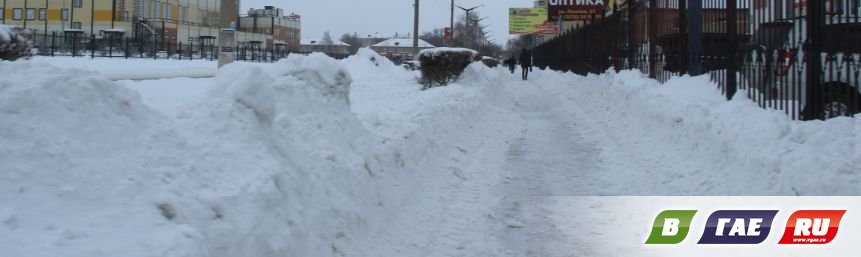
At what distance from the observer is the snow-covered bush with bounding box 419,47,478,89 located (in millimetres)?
21094

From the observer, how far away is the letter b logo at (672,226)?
195 inches

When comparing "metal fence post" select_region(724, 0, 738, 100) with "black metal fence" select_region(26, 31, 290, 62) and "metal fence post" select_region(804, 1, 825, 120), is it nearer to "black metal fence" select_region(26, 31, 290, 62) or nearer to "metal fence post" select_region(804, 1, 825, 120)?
"metal fence post" select_region(804, 1, 825, 120)

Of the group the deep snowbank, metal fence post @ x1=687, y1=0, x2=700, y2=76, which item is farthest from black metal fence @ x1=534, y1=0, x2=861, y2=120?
the deep snowbank

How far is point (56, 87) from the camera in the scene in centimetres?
421

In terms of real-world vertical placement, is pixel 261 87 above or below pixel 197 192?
above

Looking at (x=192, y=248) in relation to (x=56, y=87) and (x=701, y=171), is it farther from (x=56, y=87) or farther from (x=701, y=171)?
(x=701, y=171)

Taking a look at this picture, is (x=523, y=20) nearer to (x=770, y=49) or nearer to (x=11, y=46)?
(x=770, y=49)

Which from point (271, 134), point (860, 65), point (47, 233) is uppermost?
point (860, 65)

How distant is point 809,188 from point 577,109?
41.9 ft

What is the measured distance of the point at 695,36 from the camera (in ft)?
42.1

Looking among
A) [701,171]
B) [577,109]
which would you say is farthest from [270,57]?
[701,171]

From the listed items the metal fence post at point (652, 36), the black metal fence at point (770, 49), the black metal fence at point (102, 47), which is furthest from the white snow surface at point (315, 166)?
the black metal fence at point (102, 47)

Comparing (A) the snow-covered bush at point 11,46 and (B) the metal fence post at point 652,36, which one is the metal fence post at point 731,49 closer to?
(B) the metal fence post at point 652,36

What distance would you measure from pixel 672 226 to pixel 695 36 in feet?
28.0
